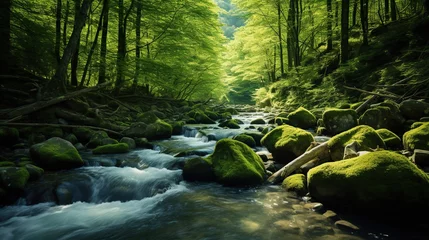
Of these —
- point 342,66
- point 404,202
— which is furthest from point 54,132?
point 342,66

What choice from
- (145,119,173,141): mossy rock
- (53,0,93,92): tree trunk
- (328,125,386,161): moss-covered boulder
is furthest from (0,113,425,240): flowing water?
(53,0,93,92): tree trunk

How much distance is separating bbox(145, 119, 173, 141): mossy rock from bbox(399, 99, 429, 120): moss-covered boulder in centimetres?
686

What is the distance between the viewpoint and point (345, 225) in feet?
10.3

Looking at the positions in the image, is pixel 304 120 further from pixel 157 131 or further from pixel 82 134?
pixel 82 134

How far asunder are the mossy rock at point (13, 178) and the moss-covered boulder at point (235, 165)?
10.6 feet

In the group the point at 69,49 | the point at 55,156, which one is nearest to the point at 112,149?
the point at 55,156

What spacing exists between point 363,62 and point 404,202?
8.92 m

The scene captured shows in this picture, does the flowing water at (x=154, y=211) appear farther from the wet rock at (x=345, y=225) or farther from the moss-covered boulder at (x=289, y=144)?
the moss-covered boulder at (x=289, y=144)

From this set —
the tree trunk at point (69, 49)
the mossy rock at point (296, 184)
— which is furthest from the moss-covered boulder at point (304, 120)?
the tree trunk at point (69, 49)

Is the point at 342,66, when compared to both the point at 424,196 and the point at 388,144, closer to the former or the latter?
the point at 388,144

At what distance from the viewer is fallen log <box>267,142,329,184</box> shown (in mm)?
4746

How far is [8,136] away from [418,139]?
876 centimetres

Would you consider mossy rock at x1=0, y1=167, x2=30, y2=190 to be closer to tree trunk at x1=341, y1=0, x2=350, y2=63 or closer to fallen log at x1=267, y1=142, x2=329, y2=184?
fallen log at x1=267, y1=142, x2=329, y2=184

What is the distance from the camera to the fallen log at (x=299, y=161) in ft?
15.6
